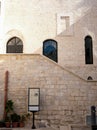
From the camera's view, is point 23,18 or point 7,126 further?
point 23,18

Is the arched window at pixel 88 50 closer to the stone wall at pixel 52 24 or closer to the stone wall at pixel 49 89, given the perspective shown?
the stone wall at pixel 52 24

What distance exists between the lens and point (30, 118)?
1240 cm

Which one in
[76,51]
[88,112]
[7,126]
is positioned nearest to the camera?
[7,126]

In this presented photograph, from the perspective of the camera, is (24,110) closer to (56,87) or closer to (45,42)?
(56,87)

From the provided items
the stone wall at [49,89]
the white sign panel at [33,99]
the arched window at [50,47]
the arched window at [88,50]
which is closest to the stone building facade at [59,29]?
the arched window at [88,50]

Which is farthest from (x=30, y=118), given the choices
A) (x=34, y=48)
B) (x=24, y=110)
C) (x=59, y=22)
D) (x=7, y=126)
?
(x=59, y=22)

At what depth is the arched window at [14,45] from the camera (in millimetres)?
17772

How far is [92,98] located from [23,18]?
8.23 m

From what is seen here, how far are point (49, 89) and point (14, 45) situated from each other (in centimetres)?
626

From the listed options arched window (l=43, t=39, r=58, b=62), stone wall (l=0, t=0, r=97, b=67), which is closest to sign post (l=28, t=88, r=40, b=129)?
stone wall (l=0, t=0, r=97, b=67)

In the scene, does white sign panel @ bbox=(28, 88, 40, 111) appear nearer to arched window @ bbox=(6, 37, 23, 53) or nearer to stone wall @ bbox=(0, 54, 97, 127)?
stone wall @ bbox=(0, 54, 97, 127)

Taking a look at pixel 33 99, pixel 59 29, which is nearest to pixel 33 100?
pixel 33 99

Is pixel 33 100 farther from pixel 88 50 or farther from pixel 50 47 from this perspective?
pixel 88 50

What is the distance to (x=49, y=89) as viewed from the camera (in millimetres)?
12781
